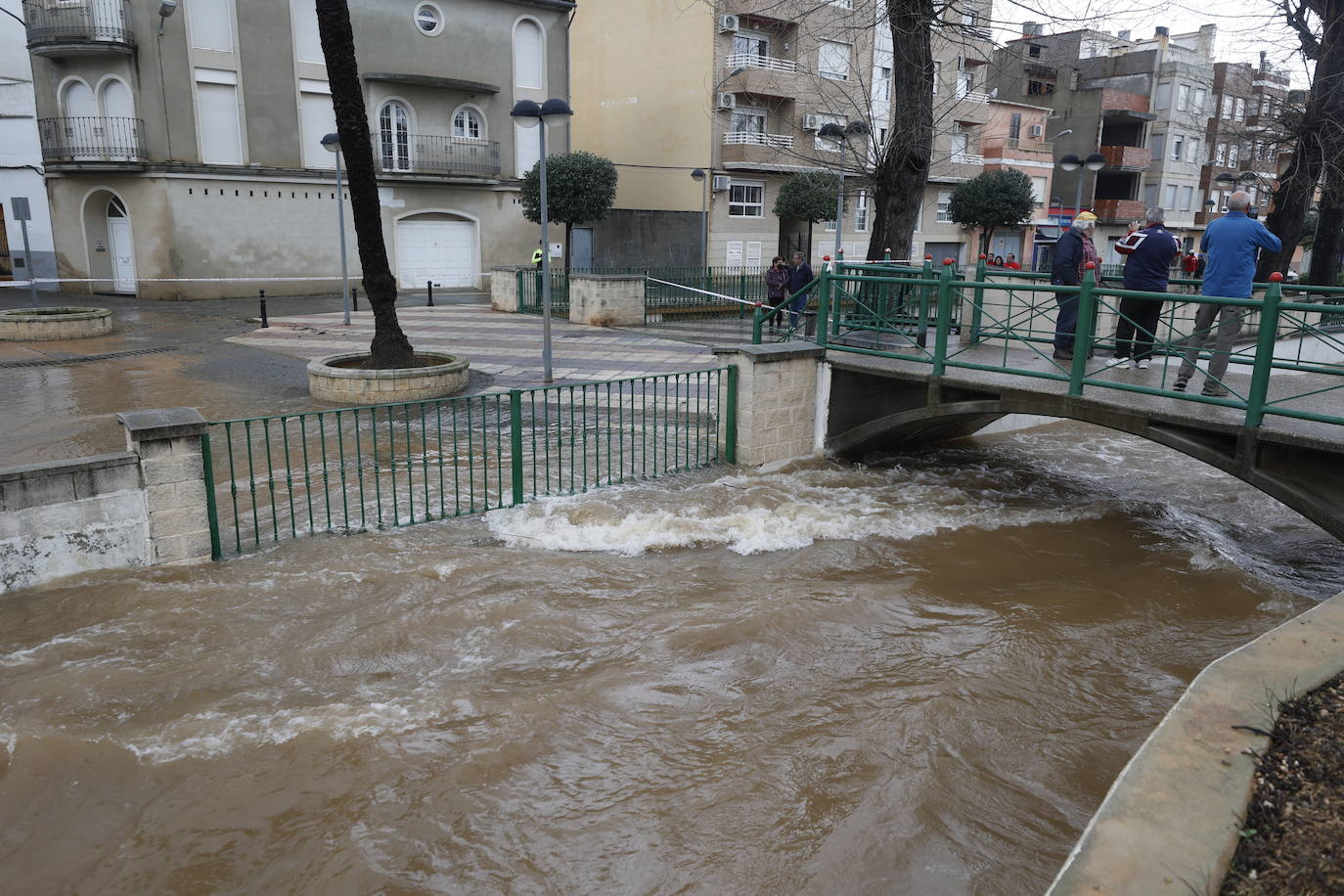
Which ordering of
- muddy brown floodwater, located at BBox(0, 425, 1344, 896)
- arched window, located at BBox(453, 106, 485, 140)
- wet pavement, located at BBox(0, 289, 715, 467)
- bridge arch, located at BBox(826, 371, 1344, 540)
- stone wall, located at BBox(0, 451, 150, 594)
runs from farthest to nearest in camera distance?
arched window, located at BBox(453, 106, 485, 140), wet pavement, located at BBox(0, 289, 715, 467), bridge arch, located at BBox(826, 371, 1344, 540), stone wall, located at BBox(0, 451, 150, 594), muddy brown floodwater, located at BBox(0, 425, 1344, 896)

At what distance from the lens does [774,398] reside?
1035 centimetres

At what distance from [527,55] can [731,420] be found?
2292 cm

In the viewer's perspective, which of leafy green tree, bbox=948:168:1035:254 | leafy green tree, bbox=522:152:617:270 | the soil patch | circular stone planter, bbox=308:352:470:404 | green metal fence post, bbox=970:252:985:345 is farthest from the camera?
leafy green tree, bbox=948:168:1035:254

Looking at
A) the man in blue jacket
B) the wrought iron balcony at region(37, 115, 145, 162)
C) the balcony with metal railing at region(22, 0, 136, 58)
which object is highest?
the balcony with metal railing at region(22, 0, 136, 58)

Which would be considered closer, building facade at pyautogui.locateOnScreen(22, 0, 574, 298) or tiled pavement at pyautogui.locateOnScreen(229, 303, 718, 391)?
tiled pavement at pyautogui.locateOnScreen(229, 303, 718, 391)

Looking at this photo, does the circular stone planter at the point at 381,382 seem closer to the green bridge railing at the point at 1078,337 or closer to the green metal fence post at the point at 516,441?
the green metal fence post at the point at 516,441

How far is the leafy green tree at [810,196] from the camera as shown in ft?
97.6

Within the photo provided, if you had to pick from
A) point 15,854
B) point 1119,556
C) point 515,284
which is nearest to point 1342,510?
point 1119,556

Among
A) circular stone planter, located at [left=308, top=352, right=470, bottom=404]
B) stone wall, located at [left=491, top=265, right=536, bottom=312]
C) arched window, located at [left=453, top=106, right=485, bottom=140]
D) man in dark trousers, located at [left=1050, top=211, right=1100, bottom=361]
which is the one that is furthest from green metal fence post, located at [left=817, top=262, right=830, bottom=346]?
arched window, located at [left=453, top=106, right=485, bottom=140]

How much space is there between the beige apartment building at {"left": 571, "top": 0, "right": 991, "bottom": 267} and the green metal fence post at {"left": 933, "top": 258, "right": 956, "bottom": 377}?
20346 mm

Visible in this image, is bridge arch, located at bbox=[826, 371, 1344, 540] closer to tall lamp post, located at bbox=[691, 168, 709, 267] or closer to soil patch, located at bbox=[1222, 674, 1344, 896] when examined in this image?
soil patch, located at bbox=[1222, 674, 1344, 896]

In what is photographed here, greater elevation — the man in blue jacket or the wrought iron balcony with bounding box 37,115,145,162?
the wrought iron balcony with bounding box 37,115,145,162

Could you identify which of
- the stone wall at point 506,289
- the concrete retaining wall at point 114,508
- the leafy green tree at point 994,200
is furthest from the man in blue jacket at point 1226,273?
the leafy green tree at point 994,200

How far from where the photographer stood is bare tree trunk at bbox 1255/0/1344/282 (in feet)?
48.1
